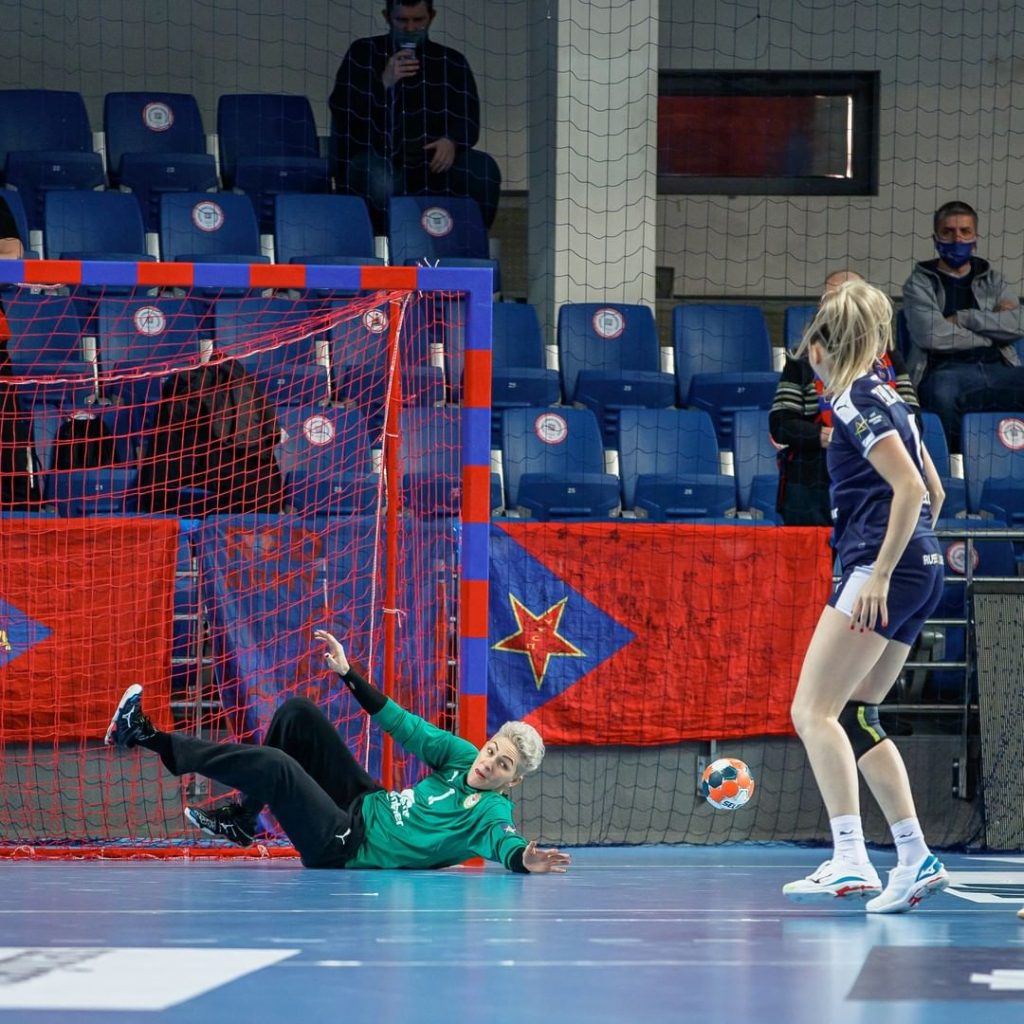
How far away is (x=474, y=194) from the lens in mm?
12102

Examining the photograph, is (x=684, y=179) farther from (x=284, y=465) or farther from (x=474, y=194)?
(x=284, y=465)

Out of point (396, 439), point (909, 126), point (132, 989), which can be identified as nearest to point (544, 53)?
point (909, 126)

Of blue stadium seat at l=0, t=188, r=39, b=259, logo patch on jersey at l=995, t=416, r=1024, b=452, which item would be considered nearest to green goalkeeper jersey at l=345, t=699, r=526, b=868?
logo patch on jersey at l=995, t=416, r=1024, b=452

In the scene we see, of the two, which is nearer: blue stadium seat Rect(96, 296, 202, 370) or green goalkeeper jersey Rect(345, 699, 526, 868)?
green goalkeeper jersey Rect(345, 699, 526, 868)

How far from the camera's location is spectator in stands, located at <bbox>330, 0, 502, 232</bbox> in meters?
11.8

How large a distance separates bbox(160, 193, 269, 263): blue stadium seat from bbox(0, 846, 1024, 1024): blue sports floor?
5.32m

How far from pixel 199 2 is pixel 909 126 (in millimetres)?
5804

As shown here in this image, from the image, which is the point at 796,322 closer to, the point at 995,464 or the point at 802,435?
the point at 995,464

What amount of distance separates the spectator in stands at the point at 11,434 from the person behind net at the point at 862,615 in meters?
4.21

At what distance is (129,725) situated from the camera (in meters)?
6.76

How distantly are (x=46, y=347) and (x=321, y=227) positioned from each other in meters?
2.24

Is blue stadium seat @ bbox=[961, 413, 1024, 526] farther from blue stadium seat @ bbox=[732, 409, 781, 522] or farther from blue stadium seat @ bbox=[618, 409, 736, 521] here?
blue stadium seat @ bbox=[618, 409, 736, 521]

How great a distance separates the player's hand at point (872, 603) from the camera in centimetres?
517

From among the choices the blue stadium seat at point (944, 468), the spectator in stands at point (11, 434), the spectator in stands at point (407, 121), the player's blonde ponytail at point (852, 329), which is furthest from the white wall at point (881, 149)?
the player's blonde ponytail at point (852, 329)
